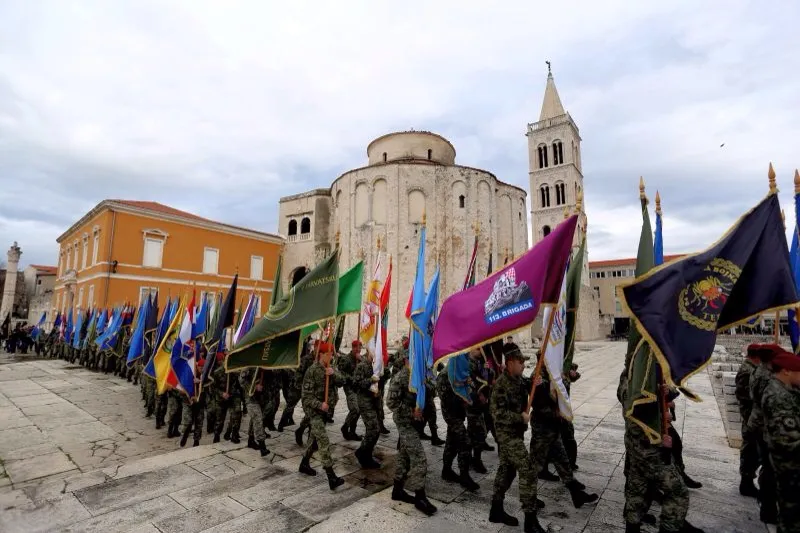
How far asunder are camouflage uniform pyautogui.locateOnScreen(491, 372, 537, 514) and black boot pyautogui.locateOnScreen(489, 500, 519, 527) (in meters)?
0.05

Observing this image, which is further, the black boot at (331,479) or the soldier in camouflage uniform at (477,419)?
the soldier in camouflage uniform at (477,419)

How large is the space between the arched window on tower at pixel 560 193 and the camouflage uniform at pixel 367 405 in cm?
4279

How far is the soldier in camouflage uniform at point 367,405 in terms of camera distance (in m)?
5.93

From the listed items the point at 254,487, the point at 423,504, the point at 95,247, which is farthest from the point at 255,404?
the point at 95,247

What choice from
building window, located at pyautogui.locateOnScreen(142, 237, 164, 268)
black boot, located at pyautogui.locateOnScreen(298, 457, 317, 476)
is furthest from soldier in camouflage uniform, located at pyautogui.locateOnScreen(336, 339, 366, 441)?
building window, located at pyautogui.locateOnScreen(142, 237, 164, 268)

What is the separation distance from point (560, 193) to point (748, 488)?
143ft

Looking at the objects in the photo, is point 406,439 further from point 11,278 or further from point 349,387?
point 11,278

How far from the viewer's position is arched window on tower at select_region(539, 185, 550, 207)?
4541 cm

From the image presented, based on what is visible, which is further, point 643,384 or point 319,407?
point 319,407

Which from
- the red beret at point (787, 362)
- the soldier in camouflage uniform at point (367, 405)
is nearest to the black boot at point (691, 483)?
the red beret at point (787, 362)

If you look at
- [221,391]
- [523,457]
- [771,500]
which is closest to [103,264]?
[221,391]

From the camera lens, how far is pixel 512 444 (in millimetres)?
4168

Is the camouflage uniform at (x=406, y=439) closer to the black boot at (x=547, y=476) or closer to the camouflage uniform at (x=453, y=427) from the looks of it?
the camouflage uniform at (x=453, y=427)

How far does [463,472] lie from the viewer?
16.9 ft
